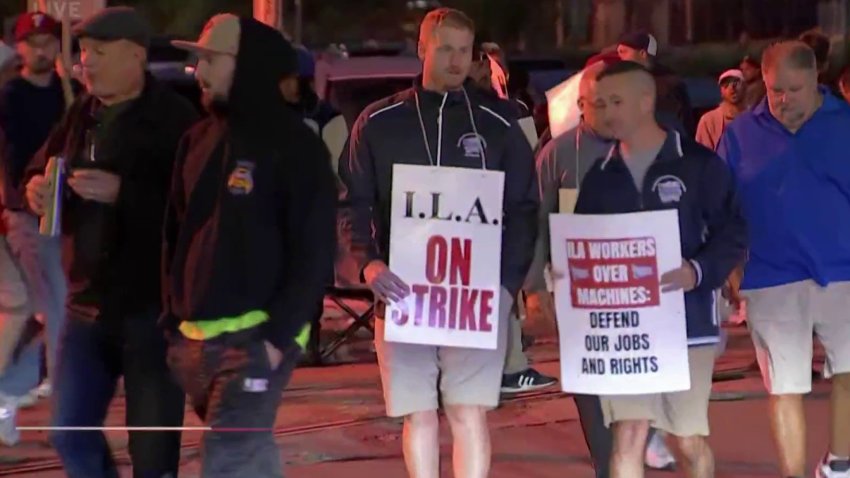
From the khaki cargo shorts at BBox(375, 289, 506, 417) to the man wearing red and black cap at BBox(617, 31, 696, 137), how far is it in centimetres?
150

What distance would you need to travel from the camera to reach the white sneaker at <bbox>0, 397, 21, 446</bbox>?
780cm

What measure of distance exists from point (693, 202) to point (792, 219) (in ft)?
2.97

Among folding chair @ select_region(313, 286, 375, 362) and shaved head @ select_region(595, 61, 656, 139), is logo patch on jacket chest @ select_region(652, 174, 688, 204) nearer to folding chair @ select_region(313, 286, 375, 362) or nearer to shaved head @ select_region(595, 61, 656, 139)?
shaved head @ select_region(595, 61, 656, 139)

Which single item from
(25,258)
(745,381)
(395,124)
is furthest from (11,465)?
(745,381)

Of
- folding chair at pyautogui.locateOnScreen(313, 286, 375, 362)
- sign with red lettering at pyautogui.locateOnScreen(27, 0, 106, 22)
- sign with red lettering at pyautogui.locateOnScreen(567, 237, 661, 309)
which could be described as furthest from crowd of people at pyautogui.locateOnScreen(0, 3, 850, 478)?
sign with red lettering at pyautogui.locateOnScreen(27, 0, 106, 22)

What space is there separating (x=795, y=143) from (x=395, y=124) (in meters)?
1.68

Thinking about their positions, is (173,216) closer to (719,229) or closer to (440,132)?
(440,132)

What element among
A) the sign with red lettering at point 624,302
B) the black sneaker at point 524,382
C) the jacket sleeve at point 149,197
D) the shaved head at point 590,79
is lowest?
the black sneaker at point 524,382

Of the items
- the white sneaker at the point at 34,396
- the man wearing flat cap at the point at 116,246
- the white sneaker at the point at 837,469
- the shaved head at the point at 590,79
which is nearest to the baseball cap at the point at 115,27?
the man wearing flat cap at the point at 116,246

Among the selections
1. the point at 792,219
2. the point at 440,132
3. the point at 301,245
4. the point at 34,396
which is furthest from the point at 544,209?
the point at 34,396

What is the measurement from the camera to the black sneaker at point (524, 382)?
364 inches

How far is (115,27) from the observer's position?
18.2 ft

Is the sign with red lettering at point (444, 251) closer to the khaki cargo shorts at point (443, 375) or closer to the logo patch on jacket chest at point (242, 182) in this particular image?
the khaki cargo shorts at point (443, 375)

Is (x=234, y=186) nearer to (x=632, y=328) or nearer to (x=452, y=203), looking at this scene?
(x=452, y=203)
